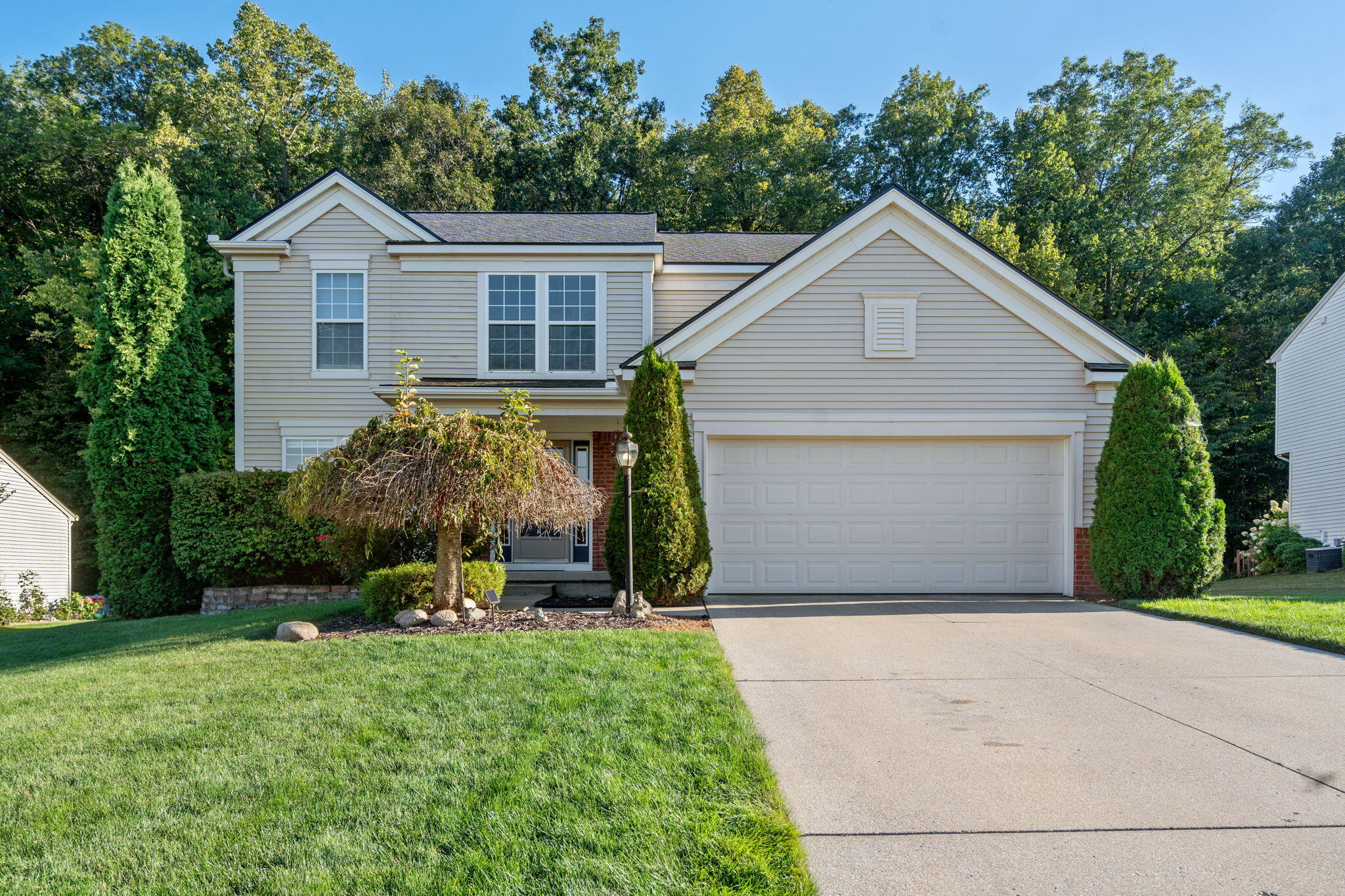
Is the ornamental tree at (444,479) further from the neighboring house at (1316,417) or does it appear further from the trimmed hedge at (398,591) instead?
the neighboring house at (1316,417)

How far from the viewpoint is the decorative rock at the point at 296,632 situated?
7652 mm

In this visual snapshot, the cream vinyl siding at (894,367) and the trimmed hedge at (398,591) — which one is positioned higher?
the cream vinyl siding at (894,367)

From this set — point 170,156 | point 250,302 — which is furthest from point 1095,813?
point 170,156

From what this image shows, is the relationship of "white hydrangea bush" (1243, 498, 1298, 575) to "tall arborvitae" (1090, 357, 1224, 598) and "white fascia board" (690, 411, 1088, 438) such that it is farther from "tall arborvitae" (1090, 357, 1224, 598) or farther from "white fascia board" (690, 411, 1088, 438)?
"white fascia board" (690, 411, 1088, 438)

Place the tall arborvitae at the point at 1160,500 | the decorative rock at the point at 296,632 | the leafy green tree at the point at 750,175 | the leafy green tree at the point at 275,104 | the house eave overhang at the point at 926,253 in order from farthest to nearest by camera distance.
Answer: the leafy green tree at the point at 750,175
the leafy green tree at the point at 275,104
the house eave overhang at the point at 926,253
the tall arborvitae at the point at 1160,500
the decorative rock at the point at 296,632

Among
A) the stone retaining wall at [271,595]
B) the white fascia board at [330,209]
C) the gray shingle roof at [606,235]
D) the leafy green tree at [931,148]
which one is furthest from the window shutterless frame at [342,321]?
the leafy green tree at [931,148]

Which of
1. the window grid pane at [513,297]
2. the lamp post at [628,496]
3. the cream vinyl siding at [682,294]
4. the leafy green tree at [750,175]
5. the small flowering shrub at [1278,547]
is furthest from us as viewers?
the leafy green tree at [750,175]

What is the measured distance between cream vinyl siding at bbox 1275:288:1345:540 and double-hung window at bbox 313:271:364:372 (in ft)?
66.6

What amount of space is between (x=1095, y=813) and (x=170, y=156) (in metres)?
25.7

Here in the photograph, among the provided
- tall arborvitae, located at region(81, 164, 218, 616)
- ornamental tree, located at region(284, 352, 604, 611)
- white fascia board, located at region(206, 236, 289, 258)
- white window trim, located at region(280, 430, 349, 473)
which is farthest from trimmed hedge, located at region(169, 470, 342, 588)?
white fascia board, located at region(206, 236, 289, 258)

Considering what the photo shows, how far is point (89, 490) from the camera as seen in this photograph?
65.0ft

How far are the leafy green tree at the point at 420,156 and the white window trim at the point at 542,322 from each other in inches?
564

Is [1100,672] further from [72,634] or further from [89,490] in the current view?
[89,490]

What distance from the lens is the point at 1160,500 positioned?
9.66 meters
